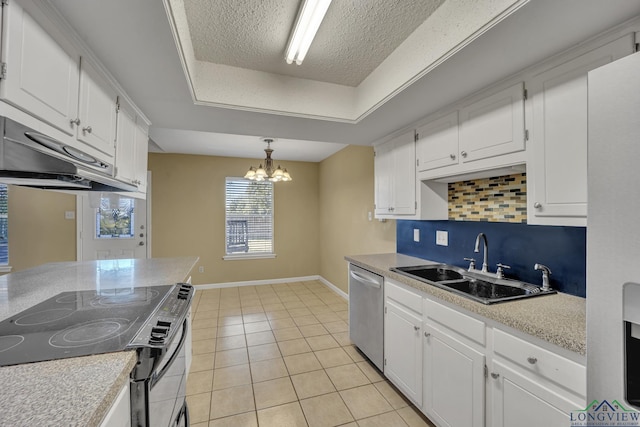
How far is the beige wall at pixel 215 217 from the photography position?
15.6 feet

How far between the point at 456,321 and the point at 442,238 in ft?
3.46

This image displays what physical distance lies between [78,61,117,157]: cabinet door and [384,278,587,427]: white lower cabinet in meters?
2.18

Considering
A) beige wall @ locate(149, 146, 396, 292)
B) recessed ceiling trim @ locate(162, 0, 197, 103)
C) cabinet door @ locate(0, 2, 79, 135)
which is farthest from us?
beige wall @ locate(149, 146, 396, 292)

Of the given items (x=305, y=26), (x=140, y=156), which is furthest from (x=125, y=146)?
(x=305, y=26)

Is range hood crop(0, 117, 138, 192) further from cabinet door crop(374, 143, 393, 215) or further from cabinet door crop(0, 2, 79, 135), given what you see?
cabinet door crop(374, 143, 393, 215)

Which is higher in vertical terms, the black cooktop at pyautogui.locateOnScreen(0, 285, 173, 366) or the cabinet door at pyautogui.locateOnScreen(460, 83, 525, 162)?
the cabinet door at pyautogui.locateOnScreen(460, 83, 525, 162)

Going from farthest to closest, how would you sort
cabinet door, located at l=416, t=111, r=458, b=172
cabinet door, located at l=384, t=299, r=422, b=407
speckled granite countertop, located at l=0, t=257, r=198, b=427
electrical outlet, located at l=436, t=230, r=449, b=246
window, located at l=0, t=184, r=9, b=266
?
1. window, located at l=0, t=184, r=9, b=266
2. electrical outlet, located at l=436, t=230, r=449, b=246
3. cabinet door, located at l=416, t=111, r=458, b=172
4. cabinet door, located at l=384, t=299, r=422, b=407
5. speckled granite countertop, located at l=0, t=257, r=198, b=427

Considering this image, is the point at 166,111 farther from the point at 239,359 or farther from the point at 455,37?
the point at 239,359

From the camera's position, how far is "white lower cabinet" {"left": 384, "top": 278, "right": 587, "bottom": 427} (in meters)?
1.08

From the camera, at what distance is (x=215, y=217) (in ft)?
16.5

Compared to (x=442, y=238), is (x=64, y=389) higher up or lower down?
lower down

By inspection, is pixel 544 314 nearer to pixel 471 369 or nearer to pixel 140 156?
pixel 471 369

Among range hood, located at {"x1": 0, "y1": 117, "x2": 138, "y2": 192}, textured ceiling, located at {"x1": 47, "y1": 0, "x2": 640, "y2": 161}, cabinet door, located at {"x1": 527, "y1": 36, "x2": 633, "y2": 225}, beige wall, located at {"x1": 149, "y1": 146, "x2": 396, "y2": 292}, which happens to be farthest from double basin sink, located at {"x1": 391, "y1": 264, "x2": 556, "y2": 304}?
range hood, located at {"x1": 0, "y1": 117, "x2": 138, "y2": 192}

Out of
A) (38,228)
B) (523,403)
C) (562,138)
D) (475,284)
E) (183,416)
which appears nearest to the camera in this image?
(523,403)
